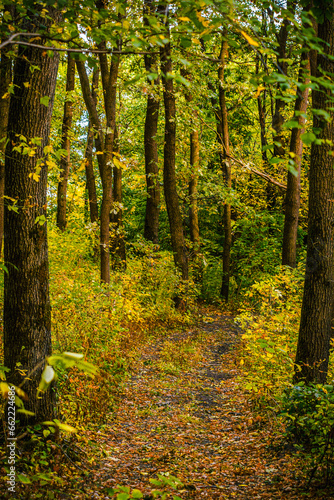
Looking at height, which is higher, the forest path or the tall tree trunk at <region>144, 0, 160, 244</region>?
the tall tree trunk at <region>144, 0, 160, 244</region>

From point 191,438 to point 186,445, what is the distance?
222 millimetres

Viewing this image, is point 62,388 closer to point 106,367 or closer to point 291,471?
point 106,367

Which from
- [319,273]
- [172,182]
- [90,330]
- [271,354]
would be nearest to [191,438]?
[271,354]

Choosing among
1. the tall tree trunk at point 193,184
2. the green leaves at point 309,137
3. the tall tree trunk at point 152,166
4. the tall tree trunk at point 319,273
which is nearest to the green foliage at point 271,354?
the tall tree trunk at point 319,273

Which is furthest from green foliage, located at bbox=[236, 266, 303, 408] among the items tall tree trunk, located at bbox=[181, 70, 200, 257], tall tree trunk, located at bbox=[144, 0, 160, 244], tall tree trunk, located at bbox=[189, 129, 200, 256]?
tall tree trunk, located at bbox=[189, 129, 200, 256]

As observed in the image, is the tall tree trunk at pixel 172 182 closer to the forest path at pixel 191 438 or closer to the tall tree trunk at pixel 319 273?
the forest path at pixel 191 438

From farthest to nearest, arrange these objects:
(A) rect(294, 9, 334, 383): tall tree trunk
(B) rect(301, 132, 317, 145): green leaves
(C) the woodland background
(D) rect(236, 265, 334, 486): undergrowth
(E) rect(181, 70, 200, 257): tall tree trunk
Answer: (E) rect(181, 70, 200, 257): tall tree trunk, (A) rect(294, 9, 334, 383): tall tree trunk, (D) rect(236, 265, 334, 486): undergrowth, (C) the woodland background, (B) rect(301, 132, 317, 145): green leaves

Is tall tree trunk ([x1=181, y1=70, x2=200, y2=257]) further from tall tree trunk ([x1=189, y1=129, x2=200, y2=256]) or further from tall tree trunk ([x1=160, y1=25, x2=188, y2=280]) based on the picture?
tall tree trunk ([x1=160, y1=25, x2=188, y2=280])

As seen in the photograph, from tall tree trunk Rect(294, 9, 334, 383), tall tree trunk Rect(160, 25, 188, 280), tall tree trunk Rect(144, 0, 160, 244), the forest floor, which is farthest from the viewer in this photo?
tall tree trunk Rect(144, 0, 160, 244)

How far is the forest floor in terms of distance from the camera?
13.3 feet

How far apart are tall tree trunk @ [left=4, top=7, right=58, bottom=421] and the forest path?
1388 millimetres

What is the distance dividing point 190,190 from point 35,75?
12413mm

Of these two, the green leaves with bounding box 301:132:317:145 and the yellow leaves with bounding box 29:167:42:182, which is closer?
the green leaves with bounding box 301:132:317:145

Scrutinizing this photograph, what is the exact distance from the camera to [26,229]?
13.2 feet
